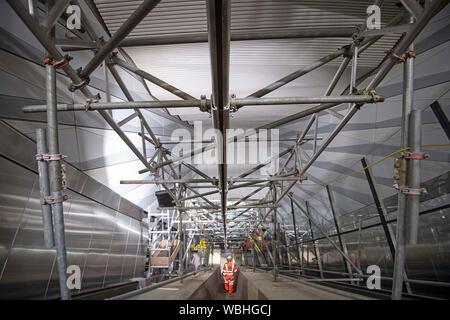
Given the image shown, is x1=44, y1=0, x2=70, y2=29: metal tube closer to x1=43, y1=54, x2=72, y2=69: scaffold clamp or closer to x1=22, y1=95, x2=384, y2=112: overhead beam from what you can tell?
x1=43, y1=54, x2=72, y2=69: scaffold clamp

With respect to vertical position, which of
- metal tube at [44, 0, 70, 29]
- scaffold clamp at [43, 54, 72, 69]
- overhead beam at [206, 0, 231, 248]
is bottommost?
overhead beam at [206, 0, 231, 248]

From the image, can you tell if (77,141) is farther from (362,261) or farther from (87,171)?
(362,261)

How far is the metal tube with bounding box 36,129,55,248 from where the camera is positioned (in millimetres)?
3672

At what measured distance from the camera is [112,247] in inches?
461

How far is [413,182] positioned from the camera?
3.48 metres

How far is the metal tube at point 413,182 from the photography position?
11.1ft

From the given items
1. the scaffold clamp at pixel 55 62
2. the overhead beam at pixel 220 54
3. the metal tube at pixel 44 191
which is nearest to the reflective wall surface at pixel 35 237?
the metal tube at pixel 44 191

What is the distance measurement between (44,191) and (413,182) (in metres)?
4.11

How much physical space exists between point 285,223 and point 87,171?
1517cm

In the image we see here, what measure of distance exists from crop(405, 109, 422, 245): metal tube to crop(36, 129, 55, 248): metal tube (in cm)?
392

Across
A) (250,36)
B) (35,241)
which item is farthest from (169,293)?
(250,36)

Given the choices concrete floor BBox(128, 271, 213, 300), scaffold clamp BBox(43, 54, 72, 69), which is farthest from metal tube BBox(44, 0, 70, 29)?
concrete floor BBox(128, 271, 213, 300)

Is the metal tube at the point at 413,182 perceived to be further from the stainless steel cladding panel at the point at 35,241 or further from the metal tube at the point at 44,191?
the stainless steel cladding panel at the point at 35,241
